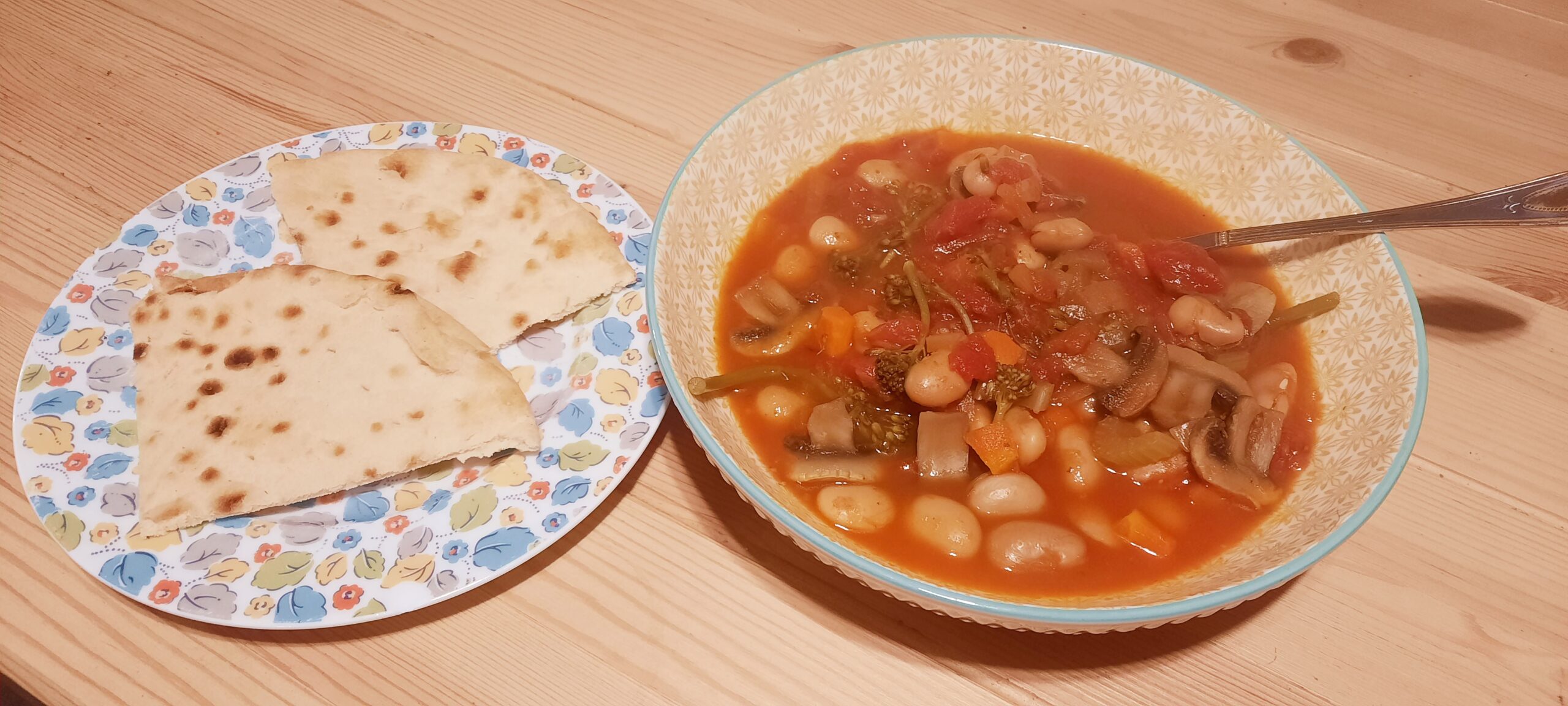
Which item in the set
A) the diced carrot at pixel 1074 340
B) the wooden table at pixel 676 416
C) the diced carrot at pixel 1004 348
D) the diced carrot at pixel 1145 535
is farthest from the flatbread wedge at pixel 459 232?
the diced carrot at pixel 1145 535

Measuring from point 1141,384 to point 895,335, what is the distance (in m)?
0.63

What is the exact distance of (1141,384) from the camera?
2.23 metres

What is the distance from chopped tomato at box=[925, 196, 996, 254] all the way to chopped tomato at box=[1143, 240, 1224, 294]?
49 cm

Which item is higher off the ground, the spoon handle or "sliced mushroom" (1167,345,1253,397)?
the spoon handle

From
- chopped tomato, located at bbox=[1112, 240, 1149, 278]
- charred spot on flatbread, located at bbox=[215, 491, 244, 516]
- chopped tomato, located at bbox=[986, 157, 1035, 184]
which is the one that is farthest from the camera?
chopped tomato, located at bbox=[986, 157, 1035, 184]

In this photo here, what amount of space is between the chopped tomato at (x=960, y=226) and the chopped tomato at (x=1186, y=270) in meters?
0.49

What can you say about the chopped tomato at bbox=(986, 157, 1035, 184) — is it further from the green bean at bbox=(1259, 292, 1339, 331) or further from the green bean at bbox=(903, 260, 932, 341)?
the green bean at bbox=(1259, 292, 1339, 331)

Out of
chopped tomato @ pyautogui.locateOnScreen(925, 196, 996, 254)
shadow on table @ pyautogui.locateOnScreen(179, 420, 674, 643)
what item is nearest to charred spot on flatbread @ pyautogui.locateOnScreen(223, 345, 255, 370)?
shadow on table @ pyautogui.locateOnScreen(179, 420, 674, 643)

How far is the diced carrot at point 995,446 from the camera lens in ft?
7.21

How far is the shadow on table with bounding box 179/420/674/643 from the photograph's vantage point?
213cm

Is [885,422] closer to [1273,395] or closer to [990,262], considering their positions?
[990,262]

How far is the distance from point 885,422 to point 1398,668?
4.36ft

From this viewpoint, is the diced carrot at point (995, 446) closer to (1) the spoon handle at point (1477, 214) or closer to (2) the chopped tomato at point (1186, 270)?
(2) the chopped tomato at point (1186, 270)

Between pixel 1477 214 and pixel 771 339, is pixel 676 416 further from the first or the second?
pixel 1477 214
